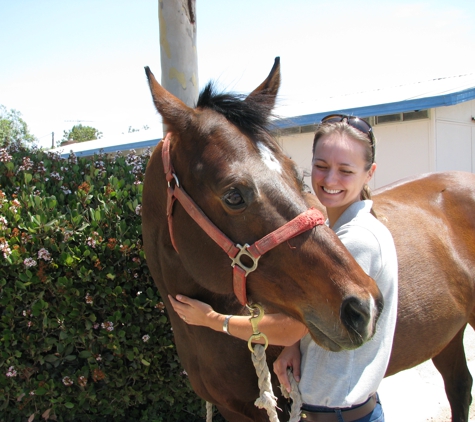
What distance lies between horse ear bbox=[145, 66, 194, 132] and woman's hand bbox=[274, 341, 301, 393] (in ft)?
3.70

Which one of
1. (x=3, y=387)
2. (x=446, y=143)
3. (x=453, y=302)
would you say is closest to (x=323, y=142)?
(x=453, y=302)

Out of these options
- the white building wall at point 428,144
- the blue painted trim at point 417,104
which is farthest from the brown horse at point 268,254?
the white building wall at point 428,144

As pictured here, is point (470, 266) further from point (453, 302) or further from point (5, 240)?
point (5, 240)

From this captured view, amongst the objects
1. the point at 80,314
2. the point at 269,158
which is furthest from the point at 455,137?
the point at 269,158

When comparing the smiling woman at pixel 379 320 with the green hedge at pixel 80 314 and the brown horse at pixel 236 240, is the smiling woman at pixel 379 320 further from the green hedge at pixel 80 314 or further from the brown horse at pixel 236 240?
the green hedge at pixel 80 314

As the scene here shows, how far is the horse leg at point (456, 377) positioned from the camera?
146 inches

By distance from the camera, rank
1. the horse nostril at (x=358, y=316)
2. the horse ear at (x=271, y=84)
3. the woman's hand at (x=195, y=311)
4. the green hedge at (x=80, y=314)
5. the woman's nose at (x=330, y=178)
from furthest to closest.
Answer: the green hedge at (x=80, y=314) < the horse ear at (x=271, y=84) < the woman's hand at (x=195, y=311) < the woman's nose at (x=330, y=178) < the horse nostril at (x=358, y=316)

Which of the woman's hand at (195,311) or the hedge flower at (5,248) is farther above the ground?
the hedge flower at (5,248)

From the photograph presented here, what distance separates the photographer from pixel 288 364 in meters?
1.94

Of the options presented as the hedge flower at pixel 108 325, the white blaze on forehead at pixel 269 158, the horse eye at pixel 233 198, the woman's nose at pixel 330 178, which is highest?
the white blaze on forehead at pixel 269 158

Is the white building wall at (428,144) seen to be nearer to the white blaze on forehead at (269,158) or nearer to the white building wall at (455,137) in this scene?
the white building wall at (455,137)

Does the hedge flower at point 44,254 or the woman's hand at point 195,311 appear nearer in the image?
the woman's hand at point 195,311

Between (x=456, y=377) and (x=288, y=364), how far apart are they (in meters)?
2.58

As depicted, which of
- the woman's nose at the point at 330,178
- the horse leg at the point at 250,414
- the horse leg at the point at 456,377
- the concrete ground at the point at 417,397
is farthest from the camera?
the concrete ground at the point at 417,397
